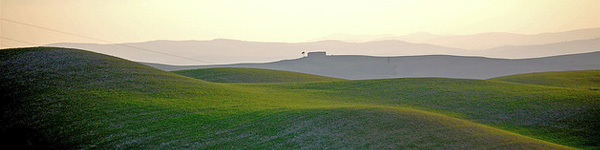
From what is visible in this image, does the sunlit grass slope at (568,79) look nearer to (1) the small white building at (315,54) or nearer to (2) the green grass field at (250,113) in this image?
(2) the green grass field at (250,113)

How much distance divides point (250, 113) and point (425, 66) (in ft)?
403

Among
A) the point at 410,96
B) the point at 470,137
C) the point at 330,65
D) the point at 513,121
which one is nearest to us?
the point at 470,137

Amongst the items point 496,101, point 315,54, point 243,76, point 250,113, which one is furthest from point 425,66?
point 250,113

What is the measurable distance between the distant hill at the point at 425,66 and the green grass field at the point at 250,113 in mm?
97608

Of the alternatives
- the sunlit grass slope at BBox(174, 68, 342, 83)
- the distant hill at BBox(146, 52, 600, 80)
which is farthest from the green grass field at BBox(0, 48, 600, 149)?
the distant hill at BBox(146, 52, 600, 80)

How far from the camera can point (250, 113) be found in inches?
784

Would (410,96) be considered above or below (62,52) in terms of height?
below

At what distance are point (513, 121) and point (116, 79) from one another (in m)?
22.1

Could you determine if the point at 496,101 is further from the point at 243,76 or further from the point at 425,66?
the point at 425,66

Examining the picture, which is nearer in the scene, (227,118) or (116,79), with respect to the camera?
(227,118)

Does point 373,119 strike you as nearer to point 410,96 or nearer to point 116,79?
point 410,96

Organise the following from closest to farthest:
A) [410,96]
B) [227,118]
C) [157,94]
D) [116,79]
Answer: [227,118]
[157,94]
[116,79]
[410,96]

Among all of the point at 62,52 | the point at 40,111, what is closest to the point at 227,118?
the point at 40,111

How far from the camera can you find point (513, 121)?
2117cm
